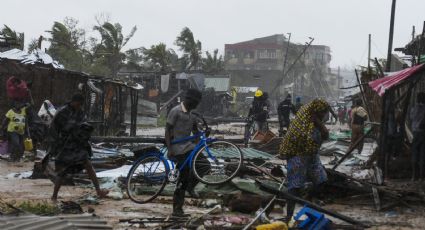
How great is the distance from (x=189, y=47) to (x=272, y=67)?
98.3 ft

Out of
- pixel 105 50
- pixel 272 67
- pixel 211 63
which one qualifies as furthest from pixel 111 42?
pixel 272 67

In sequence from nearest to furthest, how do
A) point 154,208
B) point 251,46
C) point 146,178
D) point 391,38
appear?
point 154,208
point 146,178
point 391,38
point 251,46

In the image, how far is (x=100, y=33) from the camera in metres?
40.5

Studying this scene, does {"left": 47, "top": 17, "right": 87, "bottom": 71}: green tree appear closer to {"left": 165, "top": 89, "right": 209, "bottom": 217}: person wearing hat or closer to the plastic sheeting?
the plastic sheeting

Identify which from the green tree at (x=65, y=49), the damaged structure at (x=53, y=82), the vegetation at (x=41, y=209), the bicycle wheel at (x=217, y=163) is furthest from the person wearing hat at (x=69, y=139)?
the green tree at (x=65, y=49)

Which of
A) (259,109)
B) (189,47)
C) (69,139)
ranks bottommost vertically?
(69,139)

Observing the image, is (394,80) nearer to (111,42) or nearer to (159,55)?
(111,42)

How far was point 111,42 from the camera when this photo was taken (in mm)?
40719

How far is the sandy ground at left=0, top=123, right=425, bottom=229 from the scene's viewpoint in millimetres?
7296

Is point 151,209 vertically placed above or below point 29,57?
below

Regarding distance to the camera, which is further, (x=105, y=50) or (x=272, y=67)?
(x=272, y=67)

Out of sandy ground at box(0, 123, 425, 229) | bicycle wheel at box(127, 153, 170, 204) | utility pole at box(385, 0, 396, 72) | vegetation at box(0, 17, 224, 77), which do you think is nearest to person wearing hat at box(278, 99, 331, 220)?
sandy ground at box(0, 123, 425, 229)

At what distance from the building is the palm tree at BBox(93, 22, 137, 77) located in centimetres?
2643

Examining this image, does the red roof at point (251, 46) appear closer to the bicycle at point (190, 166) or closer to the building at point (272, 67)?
the building at point (272, 67)
